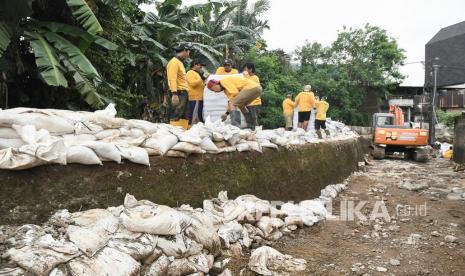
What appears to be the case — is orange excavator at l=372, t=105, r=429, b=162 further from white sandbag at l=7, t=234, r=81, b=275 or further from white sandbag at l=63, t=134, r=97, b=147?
white sandbag at l=7, t=234, r=81, b=275

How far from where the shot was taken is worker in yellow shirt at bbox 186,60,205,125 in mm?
5805

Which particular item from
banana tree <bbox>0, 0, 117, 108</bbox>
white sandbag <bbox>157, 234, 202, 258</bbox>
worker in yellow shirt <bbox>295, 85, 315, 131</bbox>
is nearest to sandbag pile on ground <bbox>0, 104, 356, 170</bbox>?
white sandbag <bbox>157, 234, 202, 258</bbox>

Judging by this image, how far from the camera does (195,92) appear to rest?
588 centimetres

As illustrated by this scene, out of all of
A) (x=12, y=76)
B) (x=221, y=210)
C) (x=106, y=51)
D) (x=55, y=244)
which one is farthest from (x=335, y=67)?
(x=55, y=244)

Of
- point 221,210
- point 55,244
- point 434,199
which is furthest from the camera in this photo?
point 434,199

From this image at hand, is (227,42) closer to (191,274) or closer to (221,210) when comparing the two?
(221,210)

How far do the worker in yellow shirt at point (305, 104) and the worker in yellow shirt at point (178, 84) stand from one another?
3979 millimetres

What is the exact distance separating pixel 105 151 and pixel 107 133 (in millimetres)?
405

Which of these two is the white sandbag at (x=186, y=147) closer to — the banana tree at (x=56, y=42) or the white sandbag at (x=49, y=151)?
the white sandbag at (x=49, y=151)

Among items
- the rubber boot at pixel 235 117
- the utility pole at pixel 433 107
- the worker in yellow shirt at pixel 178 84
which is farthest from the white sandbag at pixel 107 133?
the utility pole at pixel 433 107

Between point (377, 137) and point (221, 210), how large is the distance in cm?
944

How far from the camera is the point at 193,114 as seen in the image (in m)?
5.94

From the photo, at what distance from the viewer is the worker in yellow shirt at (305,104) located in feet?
29.0

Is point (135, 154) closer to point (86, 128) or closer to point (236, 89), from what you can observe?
point (86, 128)
